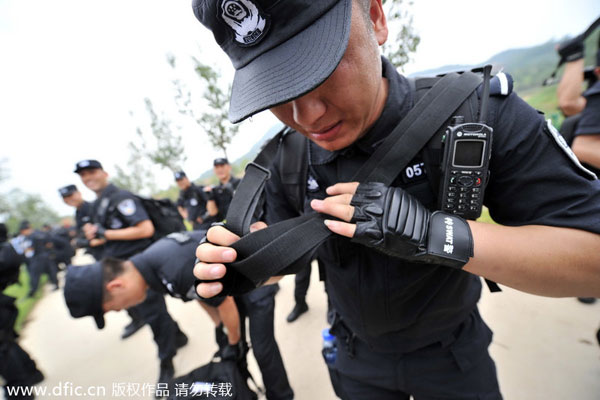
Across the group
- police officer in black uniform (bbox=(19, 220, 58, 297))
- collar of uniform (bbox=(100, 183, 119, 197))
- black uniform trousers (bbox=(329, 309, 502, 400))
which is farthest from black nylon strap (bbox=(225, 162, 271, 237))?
police officer in black uniform (bbox=(19, 220, 58, 297))

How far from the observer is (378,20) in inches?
30.9

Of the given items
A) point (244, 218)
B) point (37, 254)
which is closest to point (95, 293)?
point (244, 218)

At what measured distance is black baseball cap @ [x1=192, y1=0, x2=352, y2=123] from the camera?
2.03ft

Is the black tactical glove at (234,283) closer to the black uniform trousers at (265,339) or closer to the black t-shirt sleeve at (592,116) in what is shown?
the black uniform trousers at (265,339)

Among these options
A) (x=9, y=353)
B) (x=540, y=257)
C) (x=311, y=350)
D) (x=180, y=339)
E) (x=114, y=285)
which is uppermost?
(x=540, y=257)


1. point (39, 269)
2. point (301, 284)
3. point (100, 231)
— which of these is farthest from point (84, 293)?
point (39, 269)

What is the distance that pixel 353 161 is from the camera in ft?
3.23

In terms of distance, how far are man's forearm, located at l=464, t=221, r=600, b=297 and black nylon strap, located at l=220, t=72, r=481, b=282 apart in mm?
332

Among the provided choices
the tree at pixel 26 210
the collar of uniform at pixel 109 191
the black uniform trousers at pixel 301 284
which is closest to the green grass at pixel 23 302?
the collar of uniform at pixel 109 191

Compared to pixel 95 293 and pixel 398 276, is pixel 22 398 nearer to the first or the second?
pixel 95 293

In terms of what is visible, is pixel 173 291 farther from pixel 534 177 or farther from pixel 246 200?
pixel 534 177

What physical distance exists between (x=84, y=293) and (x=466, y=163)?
290 cm

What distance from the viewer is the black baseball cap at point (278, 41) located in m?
0.62

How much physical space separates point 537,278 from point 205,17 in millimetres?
1257
